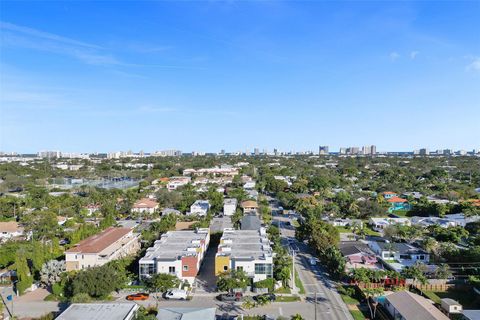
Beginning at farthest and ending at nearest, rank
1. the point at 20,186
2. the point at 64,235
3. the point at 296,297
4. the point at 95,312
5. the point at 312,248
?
the point at 20,186 → the point at 64,235 → the point at 312,248 → the point at 296,297 → the point at 95,312

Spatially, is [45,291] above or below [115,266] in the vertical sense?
below

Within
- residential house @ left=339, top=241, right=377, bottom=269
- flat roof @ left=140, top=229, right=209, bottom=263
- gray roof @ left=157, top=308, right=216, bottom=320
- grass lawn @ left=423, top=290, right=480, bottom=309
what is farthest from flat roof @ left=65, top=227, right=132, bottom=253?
grass lawn @ left=423, top=290, right=480, bottom=309

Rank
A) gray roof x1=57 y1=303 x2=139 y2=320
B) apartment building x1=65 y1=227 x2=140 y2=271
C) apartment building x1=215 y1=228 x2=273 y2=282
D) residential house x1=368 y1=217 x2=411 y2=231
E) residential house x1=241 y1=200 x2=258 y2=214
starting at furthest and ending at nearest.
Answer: residential house x1=241 y1=200 x2=258 y2=214 → residential house x1=368 y1=217 x2=411 y2=231 → apartment building x1=65 y1=227 x2=140 y2=271 → apartment building x1=215 y1=228 x2=273 y2=282 → gray roof x1=57 y1=303 x2=139 y2=320

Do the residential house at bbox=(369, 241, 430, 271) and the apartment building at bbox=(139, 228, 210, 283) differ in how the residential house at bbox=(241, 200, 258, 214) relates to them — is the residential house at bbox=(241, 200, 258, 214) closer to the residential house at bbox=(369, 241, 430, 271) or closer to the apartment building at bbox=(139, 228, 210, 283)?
the apartment building at bbox=(139, 228, 210, 283)

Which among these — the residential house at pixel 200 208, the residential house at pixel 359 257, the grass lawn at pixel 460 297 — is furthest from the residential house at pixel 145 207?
the grass lawn at pixel 460 297

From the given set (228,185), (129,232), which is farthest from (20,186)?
(129,232)

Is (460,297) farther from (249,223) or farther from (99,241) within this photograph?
(99,241)

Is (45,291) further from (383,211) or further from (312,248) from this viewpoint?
(383,211)
